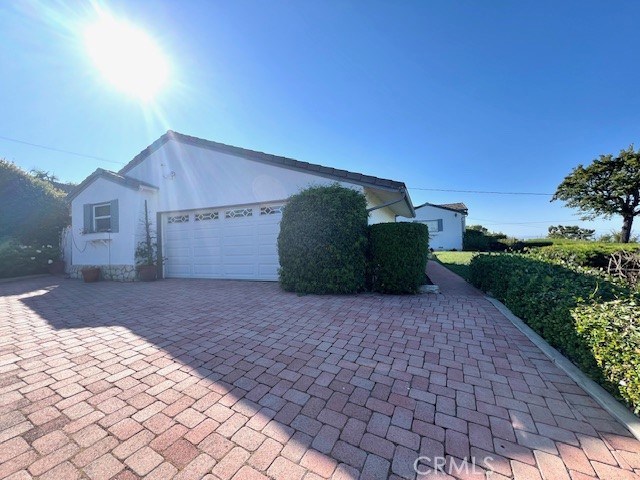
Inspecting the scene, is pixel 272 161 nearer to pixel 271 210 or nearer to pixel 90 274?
pixel 271 210

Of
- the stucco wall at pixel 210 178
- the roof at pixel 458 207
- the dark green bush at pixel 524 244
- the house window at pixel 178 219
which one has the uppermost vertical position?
the roof at pixel 458 207

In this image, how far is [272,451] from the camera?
164 centimetres

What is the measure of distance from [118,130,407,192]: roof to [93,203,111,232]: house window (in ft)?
6.55

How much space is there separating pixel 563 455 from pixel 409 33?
26.3 feet

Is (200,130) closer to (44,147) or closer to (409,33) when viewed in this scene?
(409,33)

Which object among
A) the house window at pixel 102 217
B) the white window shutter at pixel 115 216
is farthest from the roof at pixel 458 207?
the house window at pixel 102 217

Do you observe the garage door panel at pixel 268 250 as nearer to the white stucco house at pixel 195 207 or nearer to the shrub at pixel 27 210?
the white stucco house at pixel 195 207

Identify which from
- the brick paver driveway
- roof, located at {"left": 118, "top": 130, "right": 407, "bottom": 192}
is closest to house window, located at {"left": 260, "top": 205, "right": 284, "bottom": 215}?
roof, located at {"left": 118, "top": 130, "right": 407, "bottom": 192}

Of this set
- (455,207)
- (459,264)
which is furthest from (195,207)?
(455,207)

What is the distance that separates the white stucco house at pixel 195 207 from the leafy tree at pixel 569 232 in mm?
33500

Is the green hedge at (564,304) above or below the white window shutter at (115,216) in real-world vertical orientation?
below

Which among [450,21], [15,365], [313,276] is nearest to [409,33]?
[450,21]

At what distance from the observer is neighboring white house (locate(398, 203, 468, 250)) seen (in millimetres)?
25094

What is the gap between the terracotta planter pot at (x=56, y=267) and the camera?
36.0 feet
